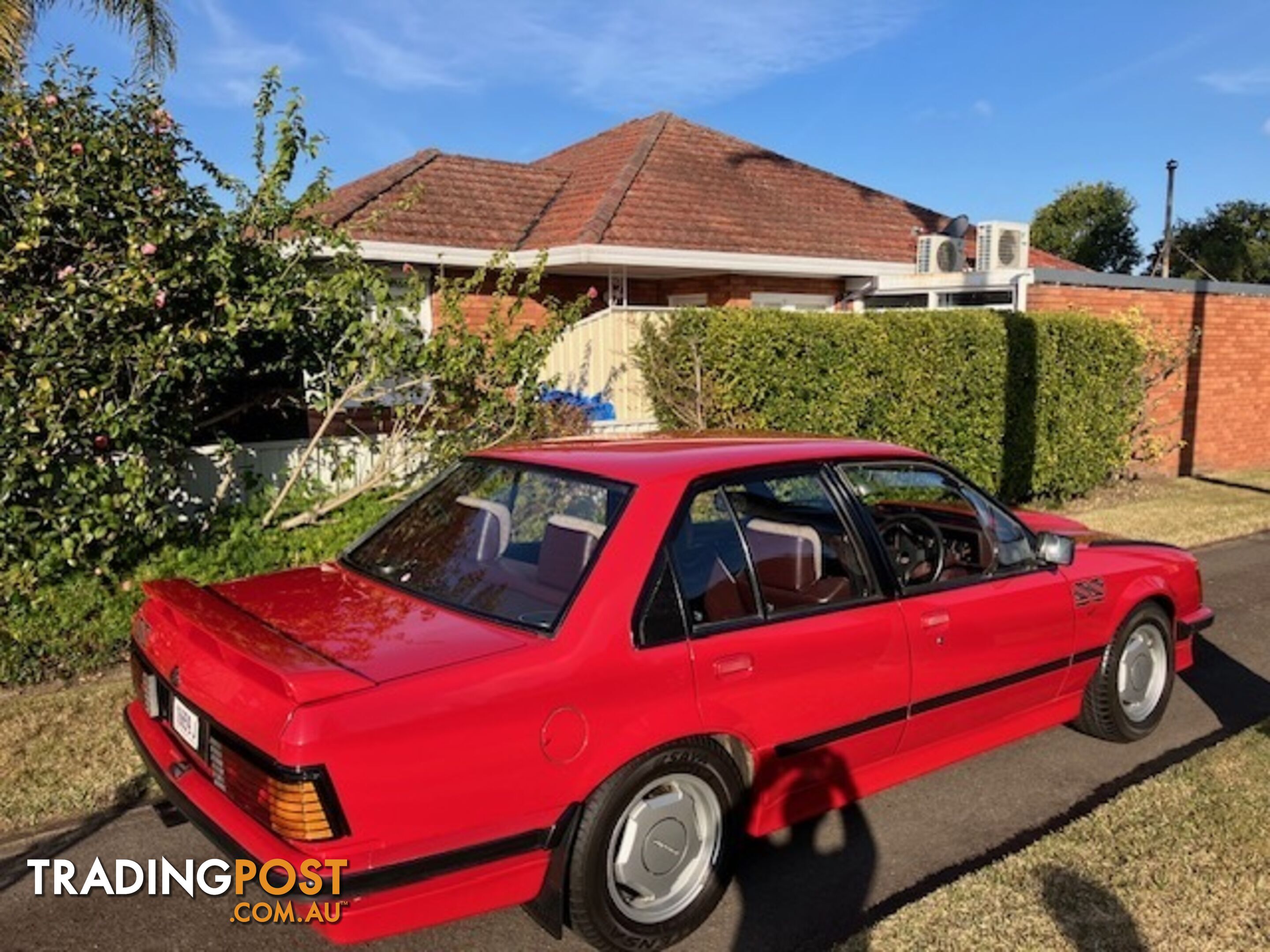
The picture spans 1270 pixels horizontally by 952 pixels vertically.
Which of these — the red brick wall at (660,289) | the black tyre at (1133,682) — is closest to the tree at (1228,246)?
the red brick wall at (660,289)

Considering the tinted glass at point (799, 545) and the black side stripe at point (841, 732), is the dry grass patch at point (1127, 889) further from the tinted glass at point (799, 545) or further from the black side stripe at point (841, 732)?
the tinted glass at point (799, 545)

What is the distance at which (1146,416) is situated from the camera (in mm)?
13234

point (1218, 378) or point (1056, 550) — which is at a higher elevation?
point (1218, 378)

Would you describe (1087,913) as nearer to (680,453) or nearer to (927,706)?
(927,706)

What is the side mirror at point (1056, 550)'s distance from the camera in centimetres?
419

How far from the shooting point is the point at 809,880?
138 inches

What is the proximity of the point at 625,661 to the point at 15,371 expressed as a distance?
3874 mm

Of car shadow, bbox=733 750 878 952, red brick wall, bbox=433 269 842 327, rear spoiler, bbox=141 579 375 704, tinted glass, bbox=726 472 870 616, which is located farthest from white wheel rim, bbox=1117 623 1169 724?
red brick wall, bbox=433 269 842 327

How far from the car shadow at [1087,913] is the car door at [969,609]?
661mm

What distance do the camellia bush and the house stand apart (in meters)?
4.73

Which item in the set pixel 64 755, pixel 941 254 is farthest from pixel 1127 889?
pixel 941 254

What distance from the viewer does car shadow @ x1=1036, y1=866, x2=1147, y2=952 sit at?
9.86 feet

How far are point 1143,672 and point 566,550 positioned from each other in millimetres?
3217

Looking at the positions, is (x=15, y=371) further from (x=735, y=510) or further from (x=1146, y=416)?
(x=1146, y=416)
